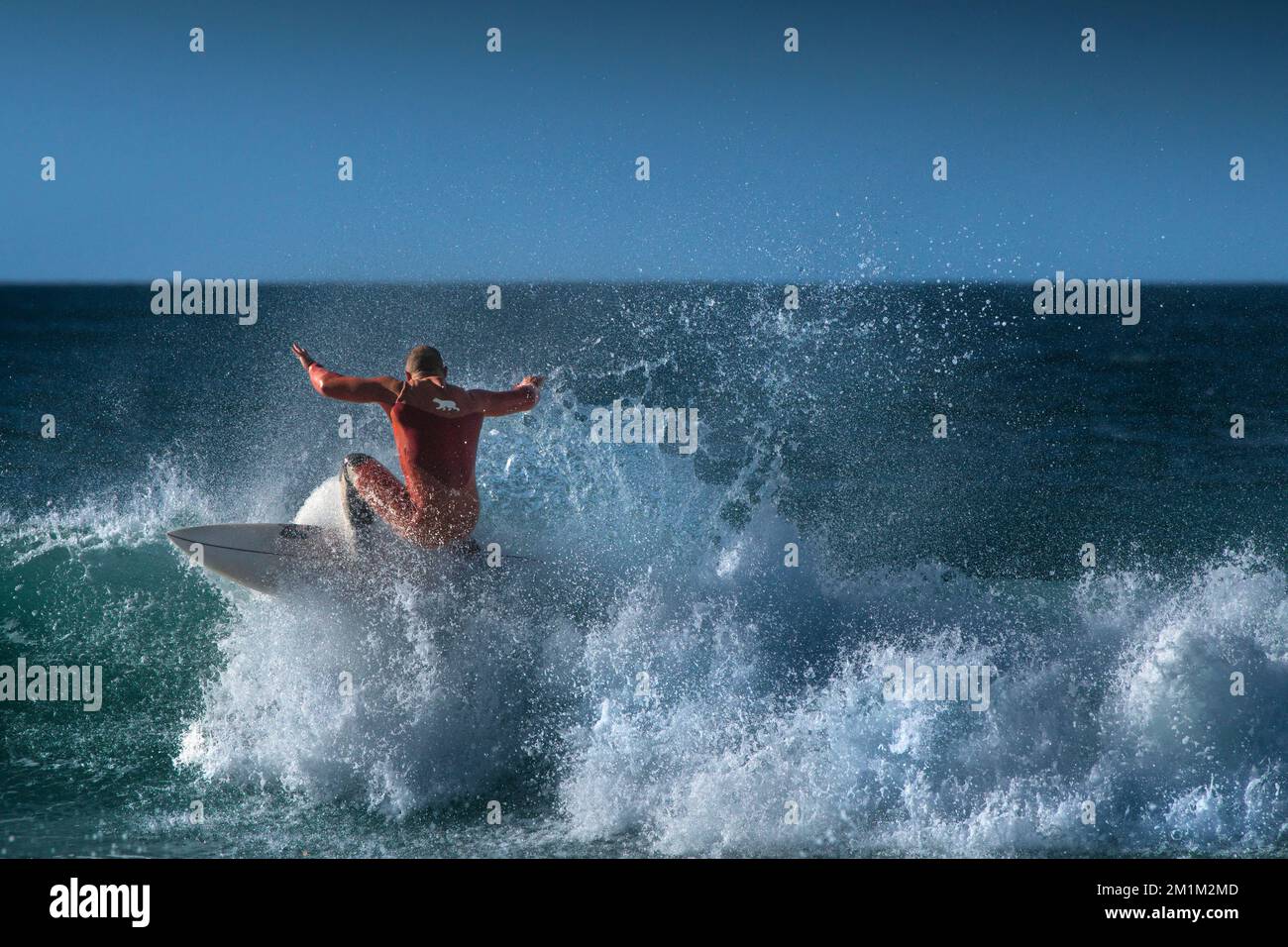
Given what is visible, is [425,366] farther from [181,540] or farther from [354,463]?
[181,540]

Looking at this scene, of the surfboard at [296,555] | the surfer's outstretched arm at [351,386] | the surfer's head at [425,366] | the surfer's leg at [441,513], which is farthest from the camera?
the surfboard at [296,555]

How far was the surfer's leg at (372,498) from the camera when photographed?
24.8ft

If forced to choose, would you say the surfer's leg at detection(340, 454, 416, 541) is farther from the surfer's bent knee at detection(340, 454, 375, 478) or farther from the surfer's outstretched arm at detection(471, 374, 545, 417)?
the surfer's outstretched arm at detection(471, 374, 545, 417)

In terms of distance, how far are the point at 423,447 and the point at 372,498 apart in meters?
0.66

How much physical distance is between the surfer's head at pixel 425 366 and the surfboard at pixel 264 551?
1533mm

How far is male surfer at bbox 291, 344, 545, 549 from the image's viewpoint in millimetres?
7156

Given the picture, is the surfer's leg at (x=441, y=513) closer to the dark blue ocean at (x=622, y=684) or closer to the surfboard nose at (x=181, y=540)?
the dark blue ocean at (x=622, y=684)

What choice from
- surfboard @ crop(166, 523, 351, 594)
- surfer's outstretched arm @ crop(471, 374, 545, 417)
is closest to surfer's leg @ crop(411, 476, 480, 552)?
surfer's outstretched arm @ crop(471, 374, 545, 417)

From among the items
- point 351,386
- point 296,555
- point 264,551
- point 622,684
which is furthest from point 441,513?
point 622,684

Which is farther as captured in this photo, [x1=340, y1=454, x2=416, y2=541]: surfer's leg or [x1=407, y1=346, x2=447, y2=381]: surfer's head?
[x1=340, y1=454, x2=416, y2=541]: surfer's leg

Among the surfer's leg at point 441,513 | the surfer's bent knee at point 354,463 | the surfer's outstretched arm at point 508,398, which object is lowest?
the surfer's leg at point 441,513

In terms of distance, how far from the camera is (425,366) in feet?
23.7

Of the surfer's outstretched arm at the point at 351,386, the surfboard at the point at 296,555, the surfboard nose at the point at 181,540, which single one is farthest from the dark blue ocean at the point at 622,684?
the surfer's outstretched arm at the point at 351,386

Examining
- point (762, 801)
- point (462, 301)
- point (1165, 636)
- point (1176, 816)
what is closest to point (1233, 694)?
point (1165, 636)
